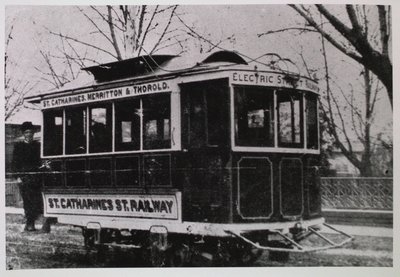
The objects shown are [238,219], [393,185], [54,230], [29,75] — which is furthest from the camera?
[54,230]

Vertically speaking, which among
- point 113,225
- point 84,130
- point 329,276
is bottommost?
point 329,276

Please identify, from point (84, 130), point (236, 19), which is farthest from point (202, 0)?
point (84, 130)

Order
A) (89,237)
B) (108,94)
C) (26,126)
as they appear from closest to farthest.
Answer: (108,94) < (89,237) < (26,126)

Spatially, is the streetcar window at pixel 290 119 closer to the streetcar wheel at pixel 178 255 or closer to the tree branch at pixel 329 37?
the tree branch at pixel 329 37

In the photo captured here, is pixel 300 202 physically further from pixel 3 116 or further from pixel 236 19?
pixel 3 116

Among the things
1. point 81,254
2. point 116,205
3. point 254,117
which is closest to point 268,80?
point 254,117

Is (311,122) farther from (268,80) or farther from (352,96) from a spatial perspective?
(268,80)

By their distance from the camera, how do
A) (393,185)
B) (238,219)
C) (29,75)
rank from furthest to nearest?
(29,75), (393,185), (238,219)

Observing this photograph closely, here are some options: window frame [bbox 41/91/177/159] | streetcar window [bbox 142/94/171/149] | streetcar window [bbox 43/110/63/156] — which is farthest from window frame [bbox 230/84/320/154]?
streetcar window [bbox 43/110/63/156]
